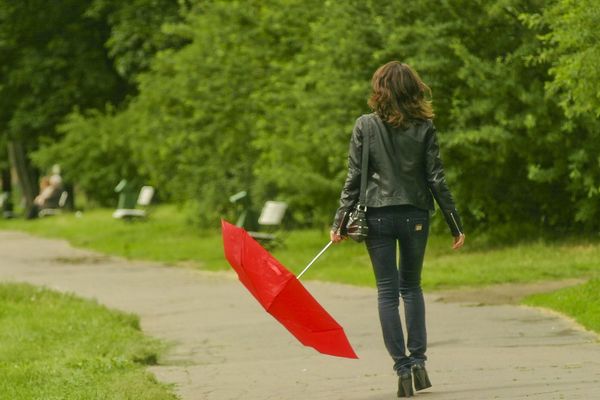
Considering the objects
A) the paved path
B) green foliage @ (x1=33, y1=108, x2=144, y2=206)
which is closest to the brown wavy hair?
the paved path

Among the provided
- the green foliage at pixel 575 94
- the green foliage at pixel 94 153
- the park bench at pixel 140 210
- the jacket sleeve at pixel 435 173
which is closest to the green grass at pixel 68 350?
the jacket sleeve at pixel 435 173

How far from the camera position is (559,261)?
18.2 meters

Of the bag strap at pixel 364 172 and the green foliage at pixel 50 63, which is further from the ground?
the bag strap at pixel 364 172

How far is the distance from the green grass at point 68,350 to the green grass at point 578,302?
11.1ft

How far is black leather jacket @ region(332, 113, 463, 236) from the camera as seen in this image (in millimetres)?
8375

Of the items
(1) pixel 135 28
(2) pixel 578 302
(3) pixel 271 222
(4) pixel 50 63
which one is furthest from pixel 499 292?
(4) pixel 50 63

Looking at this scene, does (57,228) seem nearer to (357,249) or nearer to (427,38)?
(357,249)

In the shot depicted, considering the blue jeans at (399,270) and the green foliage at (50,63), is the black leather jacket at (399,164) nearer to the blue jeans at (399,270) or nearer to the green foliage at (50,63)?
the blue jeans at (399,270)

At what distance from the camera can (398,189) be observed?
27.5 ft

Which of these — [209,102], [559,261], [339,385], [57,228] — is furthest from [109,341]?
[57,228]

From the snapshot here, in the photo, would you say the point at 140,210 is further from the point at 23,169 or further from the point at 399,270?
the point at 399,270

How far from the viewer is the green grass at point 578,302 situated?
12.3 metres

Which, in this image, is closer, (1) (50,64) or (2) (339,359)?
(2) (339,359)

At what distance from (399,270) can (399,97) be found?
96 centimetres
